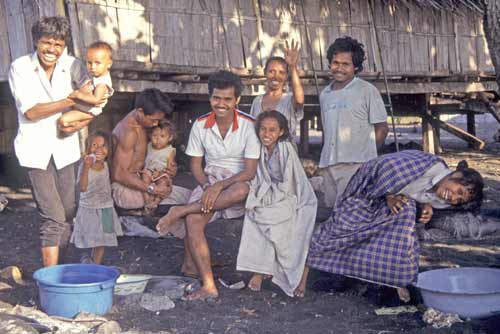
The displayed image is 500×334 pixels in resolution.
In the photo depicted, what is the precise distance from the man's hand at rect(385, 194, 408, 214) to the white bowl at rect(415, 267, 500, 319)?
0.50 metres

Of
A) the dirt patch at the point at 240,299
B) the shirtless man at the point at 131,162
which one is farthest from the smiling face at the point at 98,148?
the dirt patch at the point at 240,299

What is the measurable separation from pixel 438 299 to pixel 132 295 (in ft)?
6.42

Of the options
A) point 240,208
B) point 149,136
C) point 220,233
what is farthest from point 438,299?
point 220,233

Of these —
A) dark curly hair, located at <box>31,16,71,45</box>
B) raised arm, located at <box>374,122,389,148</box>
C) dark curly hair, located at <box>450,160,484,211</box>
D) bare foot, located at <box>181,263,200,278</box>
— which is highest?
dark curly hair, located at <box>31,16,71,45</box>

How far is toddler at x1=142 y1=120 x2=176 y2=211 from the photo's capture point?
234 inches

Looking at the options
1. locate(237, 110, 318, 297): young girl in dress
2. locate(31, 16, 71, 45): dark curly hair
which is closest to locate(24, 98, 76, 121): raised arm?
locate(31, 16, 71, 45): dark curly hair

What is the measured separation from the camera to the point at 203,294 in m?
5.17

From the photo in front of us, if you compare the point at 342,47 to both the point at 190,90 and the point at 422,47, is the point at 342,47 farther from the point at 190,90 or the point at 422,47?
the point at 422,47

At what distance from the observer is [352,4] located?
34.0 ft

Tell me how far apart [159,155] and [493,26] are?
2.64m

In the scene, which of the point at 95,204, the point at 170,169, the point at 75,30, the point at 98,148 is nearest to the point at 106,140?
the point at 98,148

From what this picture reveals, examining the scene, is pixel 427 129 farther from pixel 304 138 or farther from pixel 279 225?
pixel 279 225

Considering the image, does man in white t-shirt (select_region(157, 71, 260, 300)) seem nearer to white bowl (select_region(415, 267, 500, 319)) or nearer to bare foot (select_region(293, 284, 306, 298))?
bare foot (select_region(293, 284, 306, 298))

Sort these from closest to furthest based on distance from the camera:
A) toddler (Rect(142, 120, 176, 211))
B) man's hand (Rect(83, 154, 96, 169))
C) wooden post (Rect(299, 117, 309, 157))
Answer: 1. man's hand (Rect(83, 154, 96, 169))
2. toddler (Rect(142, 120, 176, 211))
3. wooden post (Rect(299, 117, 309, 157))
